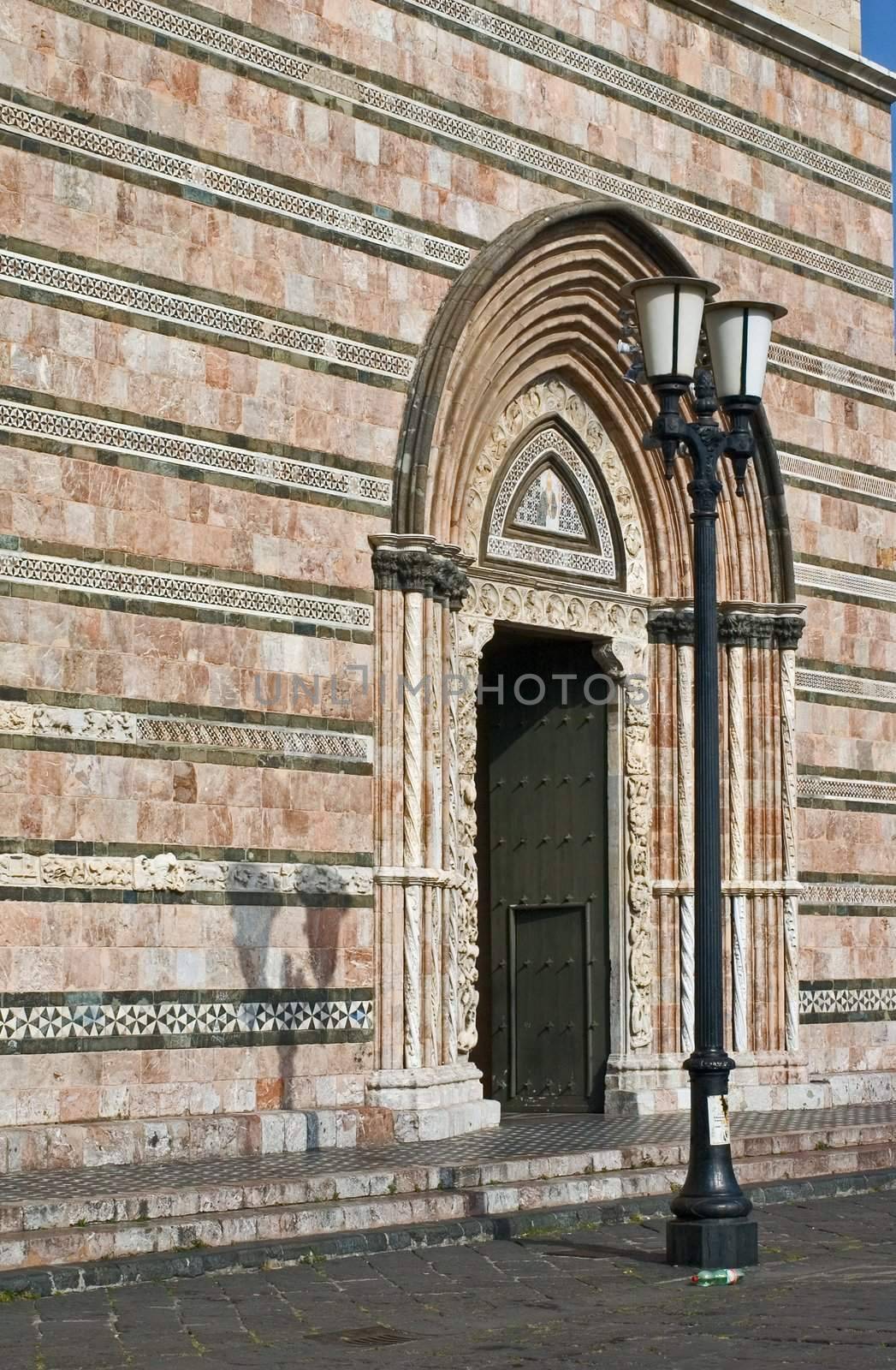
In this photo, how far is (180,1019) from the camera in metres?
12.0

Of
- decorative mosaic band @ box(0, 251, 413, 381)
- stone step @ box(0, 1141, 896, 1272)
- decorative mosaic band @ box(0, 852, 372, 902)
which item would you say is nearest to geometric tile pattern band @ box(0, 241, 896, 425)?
decorative mosaic band @ box(0, 251, 413, 381)

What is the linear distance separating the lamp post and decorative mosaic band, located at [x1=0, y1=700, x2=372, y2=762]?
307 centimetres

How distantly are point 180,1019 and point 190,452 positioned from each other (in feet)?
9.87

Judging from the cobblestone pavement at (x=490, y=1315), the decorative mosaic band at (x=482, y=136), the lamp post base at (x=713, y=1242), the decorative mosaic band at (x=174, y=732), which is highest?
the decorative mosaic band at (x=482, y=136)

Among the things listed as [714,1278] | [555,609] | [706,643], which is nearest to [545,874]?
[555,609]

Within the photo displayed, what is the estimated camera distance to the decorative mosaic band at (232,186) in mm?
11719

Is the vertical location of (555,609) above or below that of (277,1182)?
above

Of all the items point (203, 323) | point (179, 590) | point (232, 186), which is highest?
point (232, 186)

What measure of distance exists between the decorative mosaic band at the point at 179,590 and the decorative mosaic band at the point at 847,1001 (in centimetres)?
479

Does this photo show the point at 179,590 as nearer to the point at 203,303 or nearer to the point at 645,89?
the point at 203,303

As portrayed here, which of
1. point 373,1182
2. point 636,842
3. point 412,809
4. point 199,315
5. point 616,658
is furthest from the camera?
point 616,658

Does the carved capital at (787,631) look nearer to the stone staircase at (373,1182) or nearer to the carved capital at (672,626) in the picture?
the carved capital at (672,626)

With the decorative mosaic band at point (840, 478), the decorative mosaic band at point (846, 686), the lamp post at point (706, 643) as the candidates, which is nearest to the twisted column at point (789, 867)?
the decorative mosaic band at point (846, 686)

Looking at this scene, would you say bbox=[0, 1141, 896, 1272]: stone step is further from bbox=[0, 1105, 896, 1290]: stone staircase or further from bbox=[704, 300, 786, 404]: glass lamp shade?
bbox=[704, 300, 786, 404]: glass lamp shade
